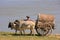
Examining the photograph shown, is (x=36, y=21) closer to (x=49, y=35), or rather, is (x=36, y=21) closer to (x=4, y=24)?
(x=49, y=35)

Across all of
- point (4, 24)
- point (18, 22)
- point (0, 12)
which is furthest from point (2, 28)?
point (0, 12)

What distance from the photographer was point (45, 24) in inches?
1010

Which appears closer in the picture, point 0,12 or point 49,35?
point 49,35

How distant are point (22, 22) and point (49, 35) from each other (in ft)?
6.94

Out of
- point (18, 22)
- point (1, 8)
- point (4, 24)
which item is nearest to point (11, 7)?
point (1, 8)

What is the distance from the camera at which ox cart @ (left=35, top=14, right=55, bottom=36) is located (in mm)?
25506

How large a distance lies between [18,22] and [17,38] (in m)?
2.67

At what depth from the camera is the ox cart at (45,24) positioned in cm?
2551

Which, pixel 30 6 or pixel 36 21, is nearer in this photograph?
pixel 36 21

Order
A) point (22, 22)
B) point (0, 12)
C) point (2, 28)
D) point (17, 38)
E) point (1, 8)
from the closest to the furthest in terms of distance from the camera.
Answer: point (17, 38)
point (22, 22)
point (2, 28)
point (0, 12)
point (1, 8)

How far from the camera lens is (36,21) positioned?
2581cm

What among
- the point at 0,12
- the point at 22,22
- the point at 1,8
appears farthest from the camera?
the point at 1,8

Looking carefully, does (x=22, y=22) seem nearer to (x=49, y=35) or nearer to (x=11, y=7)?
(x=49, y=35)

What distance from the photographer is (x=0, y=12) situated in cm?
4197
